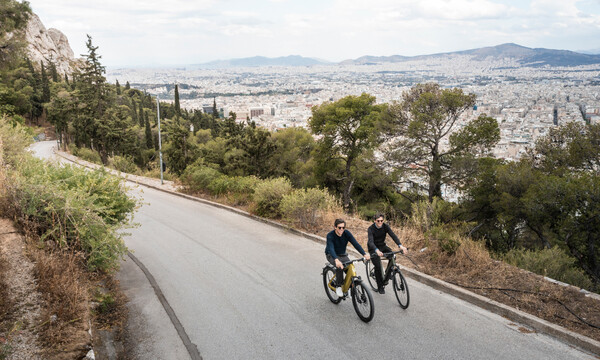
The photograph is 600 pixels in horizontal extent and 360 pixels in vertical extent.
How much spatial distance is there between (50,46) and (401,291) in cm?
16157

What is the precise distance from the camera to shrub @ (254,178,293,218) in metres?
12.1

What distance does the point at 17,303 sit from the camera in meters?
4.85

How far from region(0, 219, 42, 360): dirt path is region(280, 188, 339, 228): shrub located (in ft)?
20.0

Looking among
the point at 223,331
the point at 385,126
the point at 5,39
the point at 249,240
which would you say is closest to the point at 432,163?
the point at 385,126

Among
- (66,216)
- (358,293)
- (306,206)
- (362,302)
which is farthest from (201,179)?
(362,302)

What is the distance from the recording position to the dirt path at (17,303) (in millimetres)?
4113

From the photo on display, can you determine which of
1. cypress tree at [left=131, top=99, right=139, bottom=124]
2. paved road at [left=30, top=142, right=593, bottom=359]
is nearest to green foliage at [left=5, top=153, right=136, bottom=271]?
paved road at [left=30, top=142, right=593, bottom=359]

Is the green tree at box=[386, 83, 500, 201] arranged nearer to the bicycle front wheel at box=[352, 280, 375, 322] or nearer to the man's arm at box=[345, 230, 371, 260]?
the man's arm at box=[345, 230, 371, 260]

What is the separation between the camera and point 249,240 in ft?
33.8

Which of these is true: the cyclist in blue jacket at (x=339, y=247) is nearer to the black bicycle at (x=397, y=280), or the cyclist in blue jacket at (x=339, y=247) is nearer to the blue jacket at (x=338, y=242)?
the blue jacket at (x=338, y=242)

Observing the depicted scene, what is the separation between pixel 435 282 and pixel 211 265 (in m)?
4.61

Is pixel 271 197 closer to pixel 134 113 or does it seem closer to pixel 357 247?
pixel 357 247

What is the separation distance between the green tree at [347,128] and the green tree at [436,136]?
389cm

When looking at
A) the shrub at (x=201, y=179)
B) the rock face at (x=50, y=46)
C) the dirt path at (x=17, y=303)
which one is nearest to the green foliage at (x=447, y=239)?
the dirt path at (x=17, y=303)
